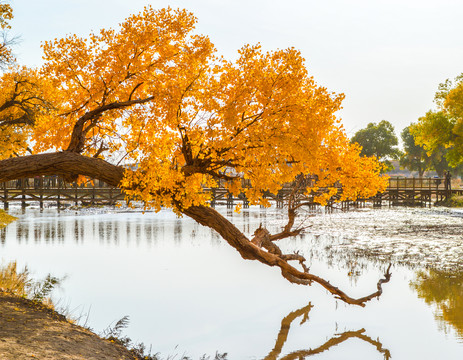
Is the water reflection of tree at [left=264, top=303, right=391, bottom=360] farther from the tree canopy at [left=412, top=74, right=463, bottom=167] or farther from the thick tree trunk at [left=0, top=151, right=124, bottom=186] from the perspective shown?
the tree canopy at [left=412, top=74, right=463, bottom=167]

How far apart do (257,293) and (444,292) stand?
5.39 m

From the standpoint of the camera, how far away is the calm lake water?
10.7 metres

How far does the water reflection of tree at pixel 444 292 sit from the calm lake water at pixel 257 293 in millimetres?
28

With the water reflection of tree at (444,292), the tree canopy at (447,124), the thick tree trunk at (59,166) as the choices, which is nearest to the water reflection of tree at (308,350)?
the water reflection of tree at (444,292)

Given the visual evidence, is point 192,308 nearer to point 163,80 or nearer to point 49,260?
point 163,80

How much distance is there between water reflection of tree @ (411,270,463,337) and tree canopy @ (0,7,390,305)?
305 cm

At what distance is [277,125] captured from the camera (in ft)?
32.7

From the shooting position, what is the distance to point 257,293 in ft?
48.5

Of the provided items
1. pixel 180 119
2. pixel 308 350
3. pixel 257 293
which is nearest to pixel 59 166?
pixel 180 119

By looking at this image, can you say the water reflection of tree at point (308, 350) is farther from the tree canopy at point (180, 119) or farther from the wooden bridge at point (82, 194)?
the wooden bridge at point (82, 194)

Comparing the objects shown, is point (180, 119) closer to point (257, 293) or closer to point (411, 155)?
point (257, 293)

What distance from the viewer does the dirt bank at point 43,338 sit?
714 centimetres

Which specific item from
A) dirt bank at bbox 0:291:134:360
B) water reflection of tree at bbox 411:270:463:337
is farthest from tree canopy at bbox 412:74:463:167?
dirt bank at bbox 0:291:134:360

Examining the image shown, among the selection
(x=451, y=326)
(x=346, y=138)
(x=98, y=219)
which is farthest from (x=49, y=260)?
(x=98, y=219)
